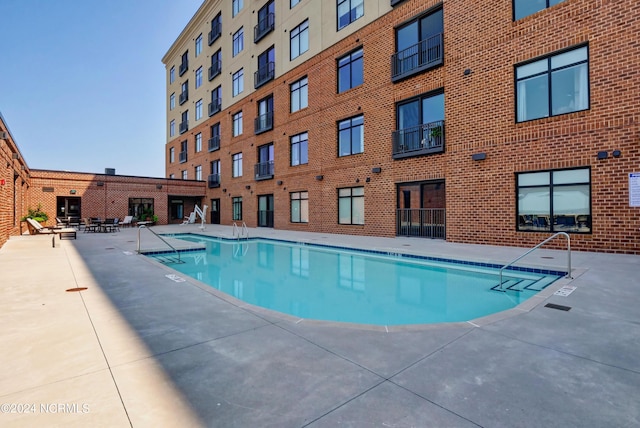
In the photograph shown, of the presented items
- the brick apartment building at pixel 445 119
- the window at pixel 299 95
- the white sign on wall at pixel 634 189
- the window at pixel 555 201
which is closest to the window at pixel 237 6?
the brick apartment building at pixel 445 119

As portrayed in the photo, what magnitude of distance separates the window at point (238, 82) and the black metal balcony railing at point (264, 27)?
107 inches

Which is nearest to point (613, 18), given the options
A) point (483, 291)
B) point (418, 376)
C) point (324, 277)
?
point (483, 291)

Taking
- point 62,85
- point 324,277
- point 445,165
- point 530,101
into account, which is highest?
point 62,85

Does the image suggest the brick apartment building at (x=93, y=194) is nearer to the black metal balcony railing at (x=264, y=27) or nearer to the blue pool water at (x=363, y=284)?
the black metal balcony railing at (x=264, y=27)

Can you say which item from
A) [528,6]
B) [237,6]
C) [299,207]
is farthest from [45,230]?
[528,6]

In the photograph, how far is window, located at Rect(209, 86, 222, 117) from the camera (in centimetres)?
2525

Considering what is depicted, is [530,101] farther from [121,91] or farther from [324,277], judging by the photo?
[121,91]

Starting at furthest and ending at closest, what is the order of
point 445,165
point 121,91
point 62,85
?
point 121,91
point 62,85
point 445,165

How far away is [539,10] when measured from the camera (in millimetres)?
9391

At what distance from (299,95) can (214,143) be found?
10.9 m

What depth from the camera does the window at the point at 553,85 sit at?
28.3ft

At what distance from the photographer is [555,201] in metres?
9.01

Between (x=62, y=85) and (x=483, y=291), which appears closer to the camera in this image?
(x=483, y=291)

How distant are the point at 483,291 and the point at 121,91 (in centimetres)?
4584
